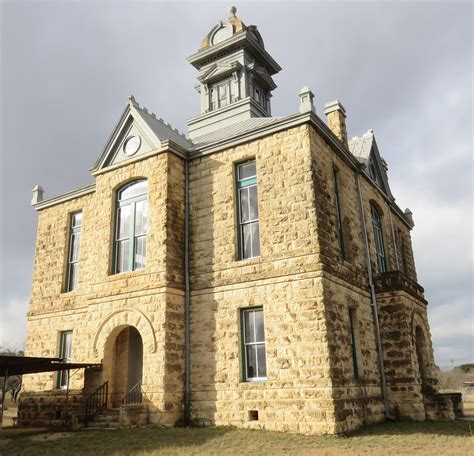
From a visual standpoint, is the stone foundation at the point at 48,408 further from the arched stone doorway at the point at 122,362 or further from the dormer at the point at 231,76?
the dormer at the point at 231,76

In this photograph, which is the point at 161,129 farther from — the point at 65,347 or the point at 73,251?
the point at 65,347

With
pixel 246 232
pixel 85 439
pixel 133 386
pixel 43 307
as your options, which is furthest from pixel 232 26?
pixel 85 439

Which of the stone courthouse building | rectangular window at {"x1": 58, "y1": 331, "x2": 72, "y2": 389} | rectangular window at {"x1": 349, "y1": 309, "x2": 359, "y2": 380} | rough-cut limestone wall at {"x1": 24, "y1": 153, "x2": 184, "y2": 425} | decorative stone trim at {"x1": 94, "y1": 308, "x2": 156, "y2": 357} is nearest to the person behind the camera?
the stone courthouse building

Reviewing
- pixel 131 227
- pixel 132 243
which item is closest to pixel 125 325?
pixel 132 243

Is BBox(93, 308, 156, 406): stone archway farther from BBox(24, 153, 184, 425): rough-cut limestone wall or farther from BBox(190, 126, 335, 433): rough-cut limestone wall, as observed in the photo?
BBox(190, 126, 335, 433): rough-cut limestone wall

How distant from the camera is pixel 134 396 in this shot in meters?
15.8

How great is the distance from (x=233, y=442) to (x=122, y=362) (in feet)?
19.9

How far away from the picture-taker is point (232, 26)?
2469 cm

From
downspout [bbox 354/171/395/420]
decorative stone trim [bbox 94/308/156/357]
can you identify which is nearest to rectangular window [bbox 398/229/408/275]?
downspout [bbox 354/171/395/420]

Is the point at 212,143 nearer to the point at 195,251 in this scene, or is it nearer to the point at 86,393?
the point at 195,251

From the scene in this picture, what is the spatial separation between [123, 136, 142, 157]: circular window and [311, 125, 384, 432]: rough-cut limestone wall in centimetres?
654

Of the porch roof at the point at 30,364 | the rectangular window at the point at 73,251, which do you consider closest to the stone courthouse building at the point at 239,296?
the rectangular window at the point at 73,251

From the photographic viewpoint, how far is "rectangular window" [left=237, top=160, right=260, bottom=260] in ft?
50.8

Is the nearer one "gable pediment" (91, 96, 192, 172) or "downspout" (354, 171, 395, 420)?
"downspout" (354, 171, 395, 420)
